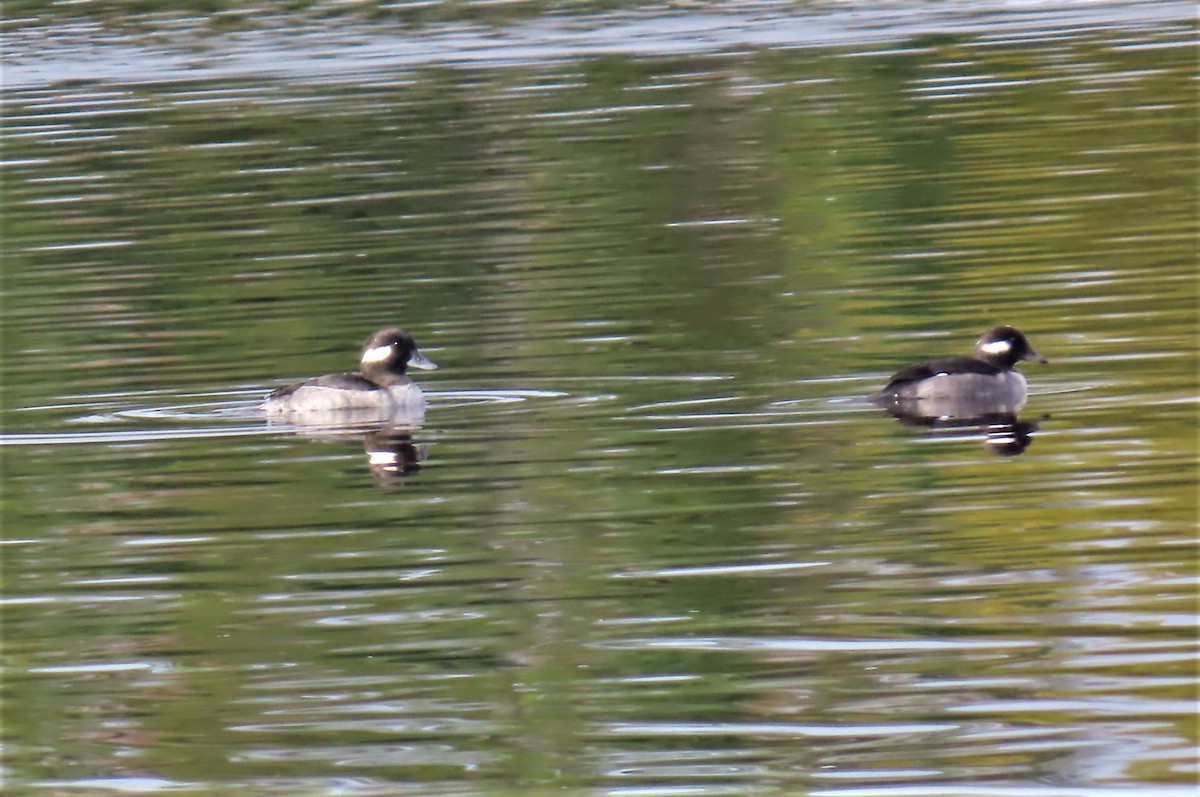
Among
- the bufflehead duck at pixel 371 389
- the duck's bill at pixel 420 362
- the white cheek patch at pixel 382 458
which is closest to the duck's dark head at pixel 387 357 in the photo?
the bufflehead duck at pixel 371 389

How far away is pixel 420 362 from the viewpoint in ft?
53.3

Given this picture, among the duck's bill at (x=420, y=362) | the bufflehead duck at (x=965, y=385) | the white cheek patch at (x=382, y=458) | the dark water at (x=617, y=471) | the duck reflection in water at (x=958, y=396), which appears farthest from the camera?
the duck's bill at (x=420, y=362)

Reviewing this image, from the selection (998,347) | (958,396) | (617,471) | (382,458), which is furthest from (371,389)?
(998,347)

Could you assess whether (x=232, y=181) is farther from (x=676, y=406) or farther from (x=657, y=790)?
(x=657, y=790)

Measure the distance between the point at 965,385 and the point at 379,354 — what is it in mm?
3503

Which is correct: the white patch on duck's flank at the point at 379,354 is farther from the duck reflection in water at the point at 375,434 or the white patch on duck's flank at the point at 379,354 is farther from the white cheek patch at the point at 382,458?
the white cheek patch at the point at 382,458

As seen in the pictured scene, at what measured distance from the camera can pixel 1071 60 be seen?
114 ft

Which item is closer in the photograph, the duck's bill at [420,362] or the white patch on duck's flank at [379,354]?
the white patch on duck's flank at [379,354]

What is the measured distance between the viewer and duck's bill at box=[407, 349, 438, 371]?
52.9 feet

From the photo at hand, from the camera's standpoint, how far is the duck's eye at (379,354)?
Answer: 1575 centimetres

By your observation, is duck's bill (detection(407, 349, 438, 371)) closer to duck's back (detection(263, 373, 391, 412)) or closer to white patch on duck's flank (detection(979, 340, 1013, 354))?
duck's back (detection(263, 373, 391, 412))

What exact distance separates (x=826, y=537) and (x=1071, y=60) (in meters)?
24.5

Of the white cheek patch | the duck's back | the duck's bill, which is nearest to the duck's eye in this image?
the duck's back

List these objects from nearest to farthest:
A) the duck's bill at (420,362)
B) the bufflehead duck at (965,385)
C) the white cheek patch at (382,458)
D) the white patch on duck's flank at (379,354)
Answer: the white cheek patch at (382,458) → the bufflehead duck at (965,385) → the white patch on duck's flank at (379,354) → the duck's bill at (420,362)
